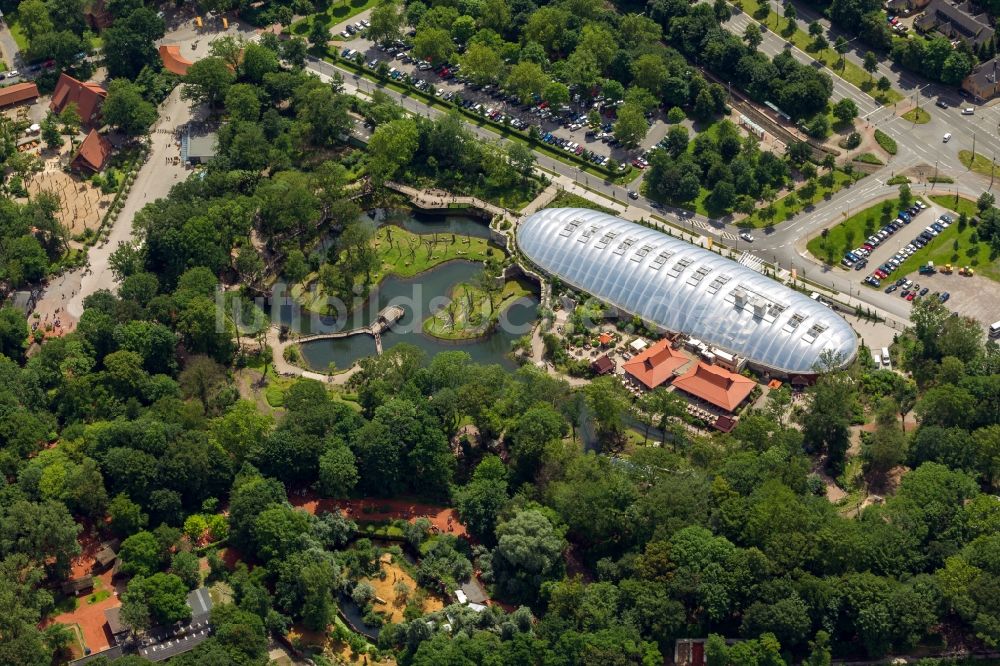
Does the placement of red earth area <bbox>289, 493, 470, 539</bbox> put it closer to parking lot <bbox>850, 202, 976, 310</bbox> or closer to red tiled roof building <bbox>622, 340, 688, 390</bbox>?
red tiled roof building <bbox>622, 340, 688, 390</bbox>

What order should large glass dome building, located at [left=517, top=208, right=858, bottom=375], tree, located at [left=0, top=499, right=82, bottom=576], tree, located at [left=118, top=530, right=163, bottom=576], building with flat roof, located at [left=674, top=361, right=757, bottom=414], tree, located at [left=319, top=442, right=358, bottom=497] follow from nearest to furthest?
tree, located at [left=0, top=499, right=82, bottom=576] → tree, located at [left=118, top=530, right=163, bottom=576] → tree, located at [left=319, top=442, right=358, bottom=497] → building with flat roof, located at [left=674, top=361, right=757, bottom=414] → large glass dome building, located at [left=517, top=208, right=858, bottom=375]

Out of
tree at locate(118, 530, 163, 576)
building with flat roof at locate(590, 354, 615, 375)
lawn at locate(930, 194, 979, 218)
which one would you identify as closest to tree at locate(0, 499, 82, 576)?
tree at locate(118, 530, 163, 576)

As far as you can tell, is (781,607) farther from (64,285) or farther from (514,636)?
(64,285)

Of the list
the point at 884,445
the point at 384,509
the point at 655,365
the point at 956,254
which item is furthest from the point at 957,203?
the point at 384,509

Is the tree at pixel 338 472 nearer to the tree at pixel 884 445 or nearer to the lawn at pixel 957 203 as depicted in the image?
the tree at pixel 884 445

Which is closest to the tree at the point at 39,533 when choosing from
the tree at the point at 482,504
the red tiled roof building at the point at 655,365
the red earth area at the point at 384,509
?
the red earth area at the point at 384,509

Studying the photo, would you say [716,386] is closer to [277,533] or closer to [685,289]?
[685,289]
